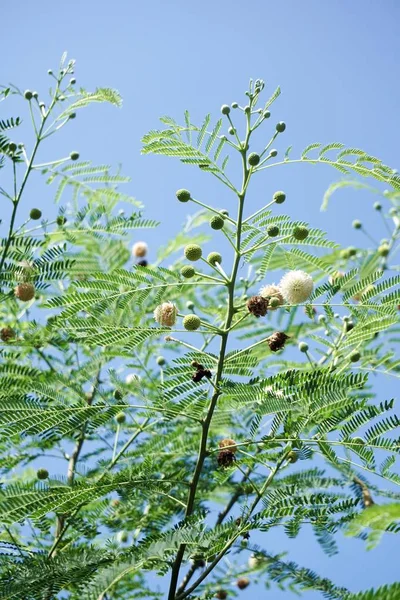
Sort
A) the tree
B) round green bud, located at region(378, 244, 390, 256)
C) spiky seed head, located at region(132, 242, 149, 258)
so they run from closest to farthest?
the tree, round green bud, located at region(378, 244, 390, 256), spiky seed head, located at region(132, 242, 149, 258)

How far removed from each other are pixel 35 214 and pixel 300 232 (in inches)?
81.7

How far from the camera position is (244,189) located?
2.93 m

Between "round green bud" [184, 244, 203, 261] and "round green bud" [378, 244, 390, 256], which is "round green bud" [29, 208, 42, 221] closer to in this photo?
"round green bud" [184, 244, 203, 261]

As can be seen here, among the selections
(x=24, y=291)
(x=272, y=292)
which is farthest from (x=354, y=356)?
(x=24, y=291)

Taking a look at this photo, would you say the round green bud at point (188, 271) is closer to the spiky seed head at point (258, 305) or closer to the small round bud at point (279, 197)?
the spiky seed head at point (258, 305)

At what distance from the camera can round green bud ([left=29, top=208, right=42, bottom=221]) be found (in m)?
4.38

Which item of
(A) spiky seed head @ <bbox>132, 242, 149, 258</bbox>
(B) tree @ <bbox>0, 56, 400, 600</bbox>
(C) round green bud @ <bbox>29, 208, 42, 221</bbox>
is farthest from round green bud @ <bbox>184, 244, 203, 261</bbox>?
(A) spiky seed head @ <bbox>132, 242, 149, 258</bbox>

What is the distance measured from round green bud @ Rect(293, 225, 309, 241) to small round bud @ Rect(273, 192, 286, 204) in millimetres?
159

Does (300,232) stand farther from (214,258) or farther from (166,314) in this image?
(166,314)

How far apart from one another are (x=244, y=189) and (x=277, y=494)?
130 cm

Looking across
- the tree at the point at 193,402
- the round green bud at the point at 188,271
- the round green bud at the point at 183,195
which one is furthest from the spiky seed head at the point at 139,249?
the round green bud at the point at 188,271

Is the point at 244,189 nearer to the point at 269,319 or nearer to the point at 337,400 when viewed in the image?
the point at 337,400

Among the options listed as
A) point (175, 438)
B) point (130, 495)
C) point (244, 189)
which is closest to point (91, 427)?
point (130, 495)

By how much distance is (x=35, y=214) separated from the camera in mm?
4402
